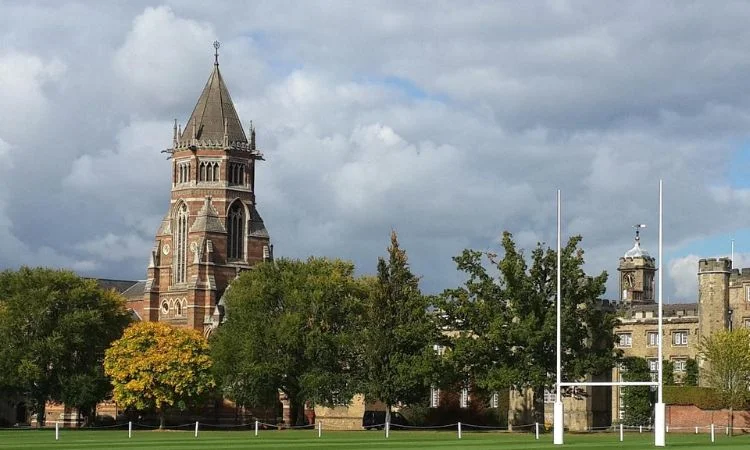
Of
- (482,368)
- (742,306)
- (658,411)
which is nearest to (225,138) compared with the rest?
(742,306)

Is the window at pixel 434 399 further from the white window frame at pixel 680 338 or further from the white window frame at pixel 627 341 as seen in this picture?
the white window frame at pixel 680 338

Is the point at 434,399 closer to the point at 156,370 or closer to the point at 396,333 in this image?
the point at 156,370

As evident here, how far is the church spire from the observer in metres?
139

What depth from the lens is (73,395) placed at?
101m

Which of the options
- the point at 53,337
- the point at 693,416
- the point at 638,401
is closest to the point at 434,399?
the point at 638,401

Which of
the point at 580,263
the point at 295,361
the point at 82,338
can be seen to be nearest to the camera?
the point at 580,263

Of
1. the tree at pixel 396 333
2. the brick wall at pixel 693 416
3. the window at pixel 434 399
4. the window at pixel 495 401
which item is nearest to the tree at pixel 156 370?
the window at pixel 434 399

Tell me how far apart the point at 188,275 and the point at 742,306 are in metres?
54.3

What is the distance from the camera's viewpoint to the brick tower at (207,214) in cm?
13500

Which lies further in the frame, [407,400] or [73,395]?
[73,395]

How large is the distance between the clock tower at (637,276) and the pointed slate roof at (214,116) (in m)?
40.2

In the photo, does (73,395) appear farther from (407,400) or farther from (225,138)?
(225,138)

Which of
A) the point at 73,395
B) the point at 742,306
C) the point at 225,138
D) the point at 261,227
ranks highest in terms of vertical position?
the point at 225,138

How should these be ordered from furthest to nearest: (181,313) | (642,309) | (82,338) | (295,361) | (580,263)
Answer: (181,313) < (642,309) < (82,338) < (295,361) < (580,263)
